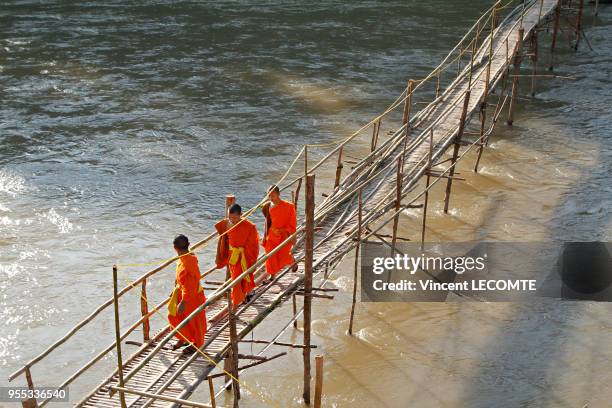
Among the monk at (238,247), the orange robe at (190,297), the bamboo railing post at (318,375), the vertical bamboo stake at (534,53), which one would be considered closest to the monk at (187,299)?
the orange robe at (190,297)

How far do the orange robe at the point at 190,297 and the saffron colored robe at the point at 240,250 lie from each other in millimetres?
790

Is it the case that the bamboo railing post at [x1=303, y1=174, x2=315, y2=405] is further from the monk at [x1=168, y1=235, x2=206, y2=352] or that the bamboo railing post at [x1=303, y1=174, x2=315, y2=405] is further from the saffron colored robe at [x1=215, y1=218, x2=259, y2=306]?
the monk at [x1=168, y1=235, x2=206, y2=352]

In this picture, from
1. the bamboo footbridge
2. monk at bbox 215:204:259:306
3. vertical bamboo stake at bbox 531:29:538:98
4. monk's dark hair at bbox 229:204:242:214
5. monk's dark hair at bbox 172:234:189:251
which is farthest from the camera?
vertical bamboo stake at bbox 531:29:538:98

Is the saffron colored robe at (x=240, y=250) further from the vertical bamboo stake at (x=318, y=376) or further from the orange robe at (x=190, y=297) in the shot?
the vertical bamboo stake at (x=318, y=376)

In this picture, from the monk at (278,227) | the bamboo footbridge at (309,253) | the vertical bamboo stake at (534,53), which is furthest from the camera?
the vertical bamboo stake at (534,53)

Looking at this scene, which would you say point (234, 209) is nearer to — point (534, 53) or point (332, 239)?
point (332, 239)

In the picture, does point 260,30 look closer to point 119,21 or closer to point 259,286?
point 119,21

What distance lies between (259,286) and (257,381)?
1.72m

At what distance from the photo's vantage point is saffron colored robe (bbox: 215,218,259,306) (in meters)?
9.48

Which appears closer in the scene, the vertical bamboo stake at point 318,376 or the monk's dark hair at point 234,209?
the vertical bamboo stake at point 318,376

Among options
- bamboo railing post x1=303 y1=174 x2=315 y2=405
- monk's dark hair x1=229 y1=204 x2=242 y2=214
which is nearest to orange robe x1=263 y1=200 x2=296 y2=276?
bamboo railing post x1=303 y1=174 x2=315 y2=405

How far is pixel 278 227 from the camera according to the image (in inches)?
400

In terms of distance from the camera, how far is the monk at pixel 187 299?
855 cm

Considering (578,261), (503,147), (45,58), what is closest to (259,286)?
(578,261)
